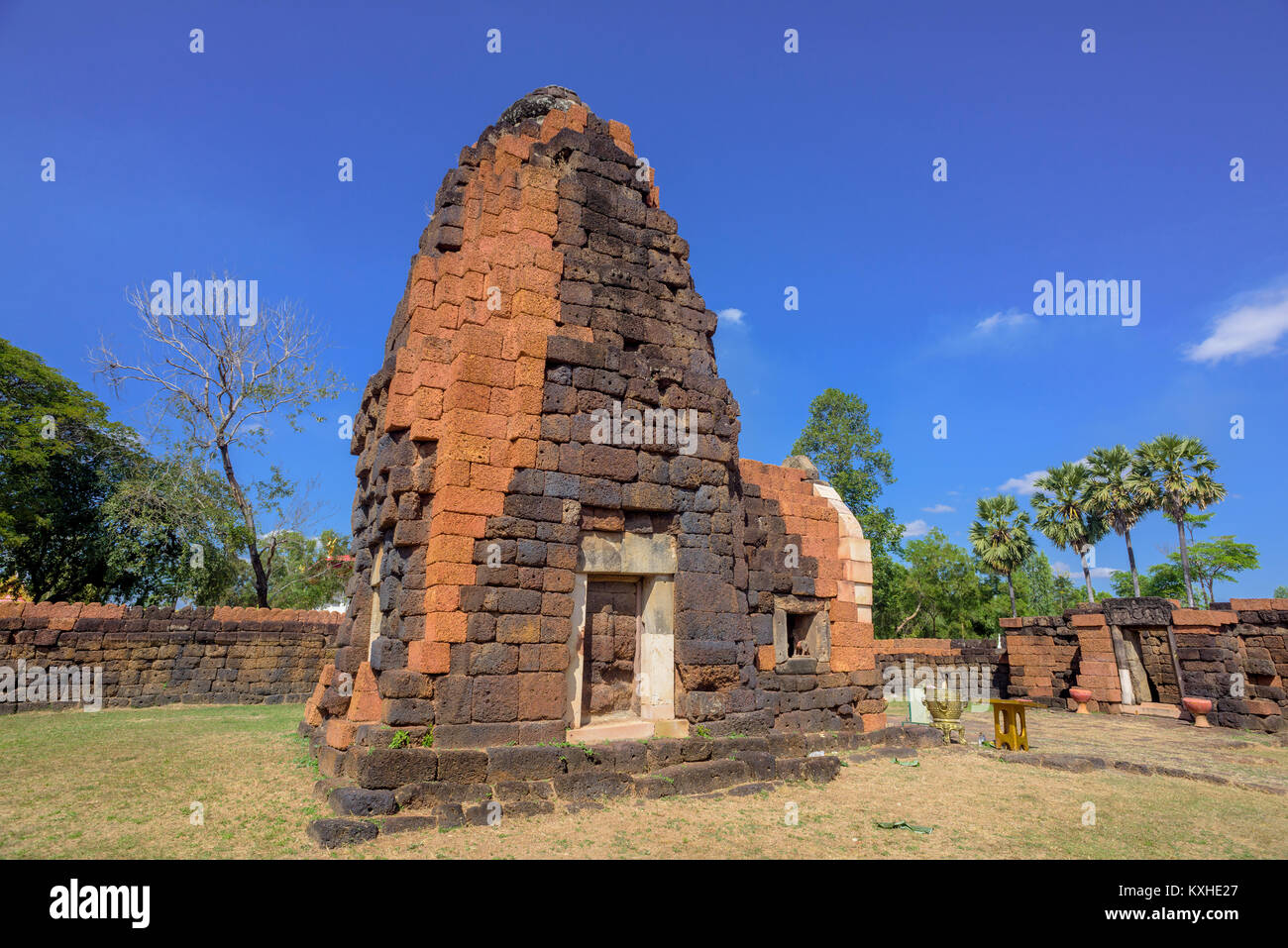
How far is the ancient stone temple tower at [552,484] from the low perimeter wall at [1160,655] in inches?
499

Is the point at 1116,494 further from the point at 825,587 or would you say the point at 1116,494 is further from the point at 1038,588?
the point at 825,587

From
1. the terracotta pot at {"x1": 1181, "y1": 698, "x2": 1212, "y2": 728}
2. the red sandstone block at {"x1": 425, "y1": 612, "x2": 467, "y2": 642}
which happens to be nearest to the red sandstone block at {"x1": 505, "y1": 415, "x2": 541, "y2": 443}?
Answer: the red sandstone block at {"x1": 425, "y1": 612, "x2": 467, "y2": 642}

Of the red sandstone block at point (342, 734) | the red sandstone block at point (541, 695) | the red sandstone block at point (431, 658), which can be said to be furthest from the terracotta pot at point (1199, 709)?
the red sandstone block at point (342, 734)

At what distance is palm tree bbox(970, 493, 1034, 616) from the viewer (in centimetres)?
3403

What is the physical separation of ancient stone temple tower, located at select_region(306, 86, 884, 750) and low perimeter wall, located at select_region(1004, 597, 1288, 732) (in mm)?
12677

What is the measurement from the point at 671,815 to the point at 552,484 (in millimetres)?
3679

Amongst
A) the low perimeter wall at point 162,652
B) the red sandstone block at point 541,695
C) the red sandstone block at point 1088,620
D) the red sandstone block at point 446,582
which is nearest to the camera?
the red sandstone block at point 446,582

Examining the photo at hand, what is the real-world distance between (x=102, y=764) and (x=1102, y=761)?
1375 cm

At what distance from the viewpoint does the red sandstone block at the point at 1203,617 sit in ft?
53.3
